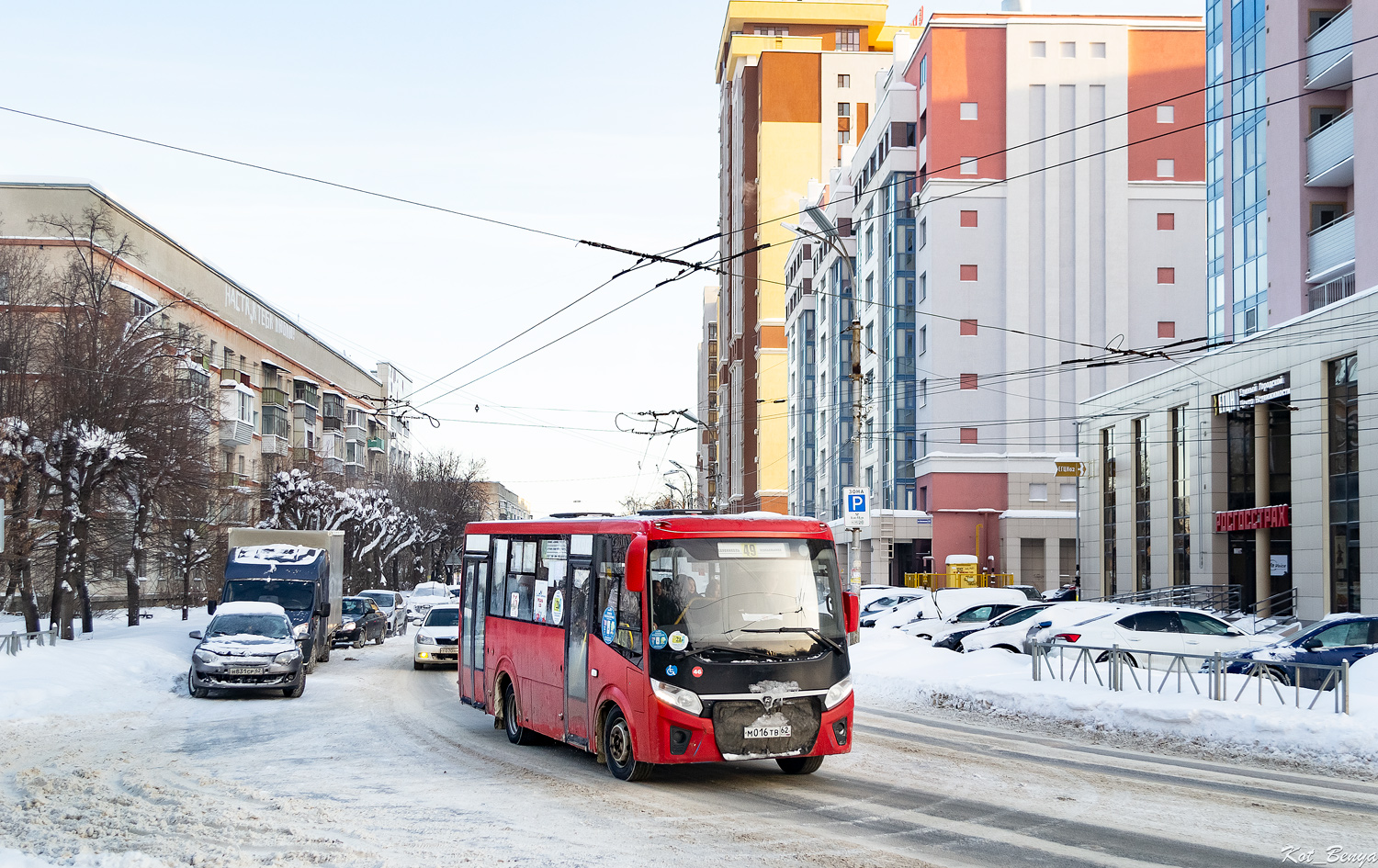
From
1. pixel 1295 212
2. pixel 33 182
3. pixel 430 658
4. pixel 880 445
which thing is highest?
pixel 33 182

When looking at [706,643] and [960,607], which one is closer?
[706,643]

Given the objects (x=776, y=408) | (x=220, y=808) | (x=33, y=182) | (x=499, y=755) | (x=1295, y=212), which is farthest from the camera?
(x=776, y=408)

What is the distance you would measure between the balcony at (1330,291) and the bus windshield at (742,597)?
30.7m

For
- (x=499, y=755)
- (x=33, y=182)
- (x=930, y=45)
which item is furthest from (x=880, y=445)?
(x=499, y=755)

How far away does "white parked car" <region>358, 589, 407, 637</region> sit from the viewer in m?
49.1

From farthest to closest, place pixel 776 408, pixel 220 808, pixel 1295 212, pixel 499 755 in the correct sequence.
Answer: pixel 776 408 → pixel 1295 212 → pixel 499 755 → pixel 220 808

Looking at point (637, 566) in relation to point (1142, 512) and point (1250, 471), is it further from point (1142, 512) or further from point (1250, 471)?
point (1142, 512)

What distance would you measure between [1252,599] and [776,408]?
222 feet

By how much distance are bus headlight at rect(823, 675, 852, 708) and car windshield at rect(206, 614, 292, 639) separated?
42.6 ft

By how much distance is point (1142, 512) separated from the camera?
4822 cm

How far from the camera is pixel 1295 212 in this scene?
39.0 m

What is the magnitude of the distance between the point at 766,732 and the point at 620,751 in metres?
1.52

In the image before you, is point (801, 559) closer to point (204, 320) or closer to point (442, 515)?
point (204, 320)

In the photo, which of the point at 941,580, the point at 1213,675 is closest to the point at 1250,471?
the point at 941,580
